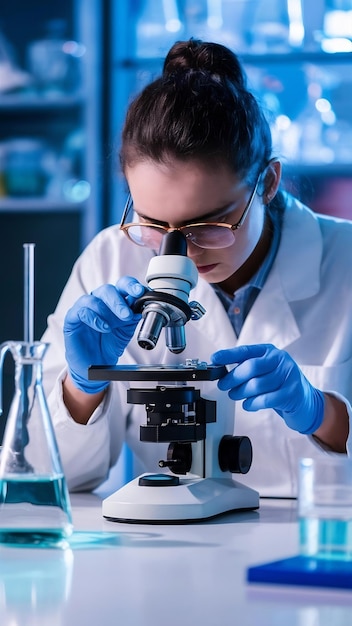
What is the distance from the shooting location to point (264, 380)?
1892 millimetres

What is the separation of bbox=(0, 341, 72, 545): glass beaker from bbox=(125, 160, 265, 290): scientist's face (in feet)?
2.10

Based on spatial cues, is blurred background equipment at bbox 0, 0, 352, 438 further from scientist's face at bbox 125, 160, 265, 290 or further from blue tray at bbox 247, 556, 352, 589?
blue tray at bbox 247, 556, 352, 589

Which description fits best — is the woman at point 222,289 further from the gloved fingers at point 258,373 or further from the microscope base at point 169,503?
the microscope base at point 169,503

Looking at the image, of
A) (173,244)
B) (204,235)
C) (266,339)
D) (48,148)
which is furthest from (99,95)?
(173,244)

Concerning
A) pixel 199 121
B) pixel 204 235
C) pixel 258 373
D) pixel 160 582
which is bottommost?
pixel 160 582

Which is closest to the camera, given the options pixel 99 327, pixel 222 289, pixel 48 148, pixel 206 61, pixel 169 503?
pixel 169 503

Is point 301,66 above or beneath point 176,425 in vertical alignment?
above

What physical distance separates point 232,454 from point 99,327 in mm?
380

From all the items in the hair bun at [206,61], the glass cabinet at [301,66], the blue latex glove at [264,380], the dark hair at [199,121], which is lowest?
the blue latex glove at [264,380]

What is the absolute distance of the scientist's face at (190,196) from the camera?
1.98 metres

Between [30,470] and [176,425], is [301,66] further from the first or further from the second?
[30,470]

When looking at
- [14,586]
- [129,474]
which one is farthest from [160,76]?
[129,474]

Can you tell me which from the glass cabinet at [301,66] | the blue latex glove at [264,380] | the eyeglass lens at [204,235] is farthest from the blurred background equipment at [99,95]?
the blue latex glove at [264,380]

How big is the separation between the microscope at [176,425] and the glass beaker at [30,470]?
0.27 metres
